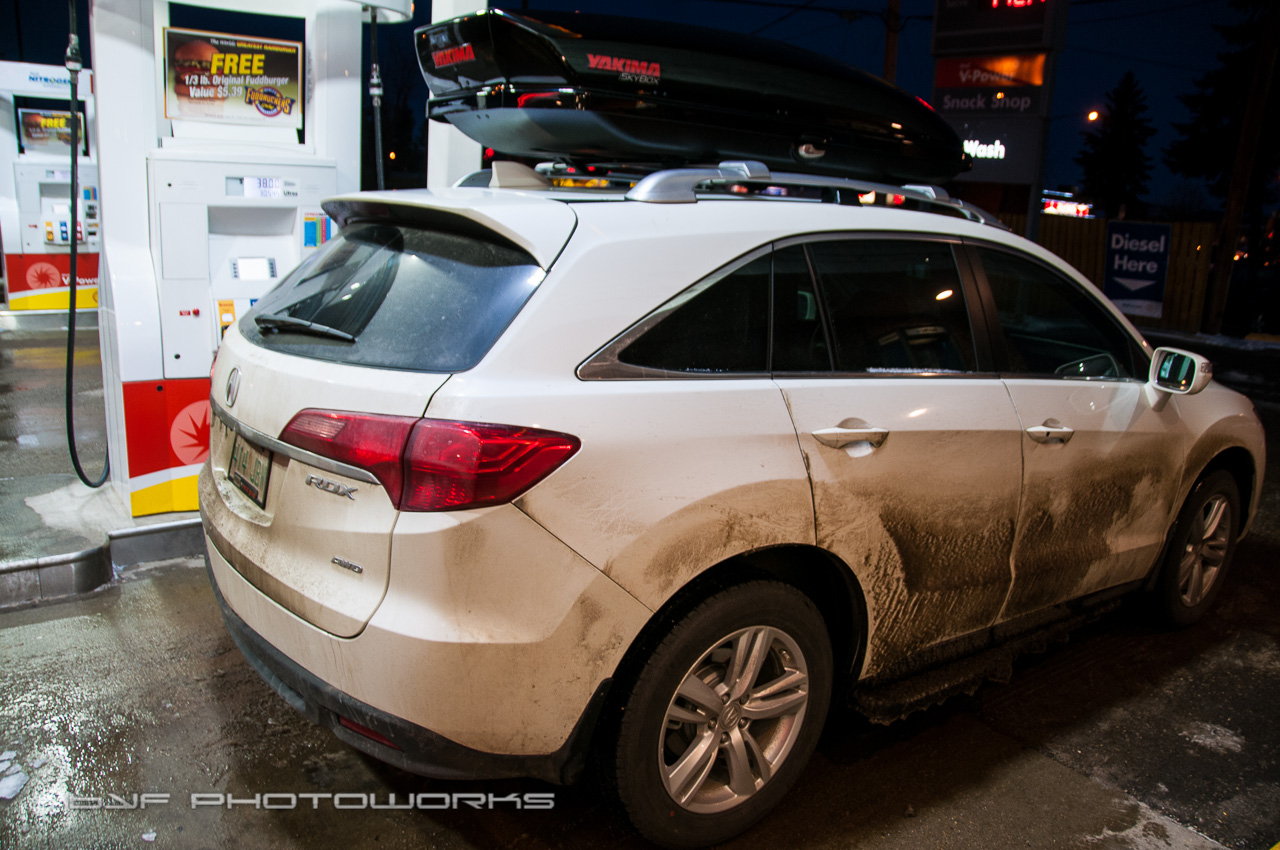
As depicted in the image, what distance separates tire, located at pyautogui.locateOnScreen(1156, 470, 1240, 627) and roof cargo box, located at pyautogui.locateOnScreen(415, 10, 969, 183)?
196 centimetres

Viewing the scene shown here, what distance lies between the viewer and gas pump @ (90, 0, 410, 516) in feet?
14.6

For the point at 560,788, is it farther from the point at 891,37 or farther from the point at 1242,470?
the point at 891,37

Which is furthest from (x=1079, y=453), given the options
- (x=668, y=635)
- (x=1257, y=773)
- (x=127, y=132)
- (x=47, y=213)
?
(x=47, y=213)

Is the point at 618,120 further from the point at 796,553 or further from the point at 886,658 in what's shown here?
the point at 886,658

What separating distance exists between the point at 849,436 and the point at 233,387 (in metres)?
1.74

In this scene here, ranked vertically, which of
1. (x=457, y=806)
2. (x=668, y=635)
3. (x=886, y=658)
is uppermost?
(x=668, y=635)

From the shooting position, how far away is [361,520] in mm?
2111

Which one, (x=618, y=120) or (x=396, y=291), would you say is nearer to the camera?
(x=396, y=291)

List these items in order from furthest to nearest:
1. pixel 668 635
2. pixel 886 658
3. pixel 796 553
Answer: pixel 886 658 → pixel 796 553 → pixel 668 635

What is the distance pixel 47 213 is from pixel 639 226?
14347mm

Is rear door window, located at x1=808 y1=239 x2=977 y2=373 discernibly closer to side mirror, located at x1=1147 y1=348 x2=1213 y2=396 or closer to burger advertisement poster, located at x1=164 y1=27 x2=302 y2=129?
side mirror, located at x1=1147 y1=348 x2=1213 y2=396

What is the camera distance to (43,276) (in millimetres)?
13539

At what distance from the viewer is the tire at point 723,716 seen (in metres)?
2.34

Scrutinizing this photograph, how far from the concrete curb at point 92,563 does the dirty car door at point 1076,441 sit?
136 inches
